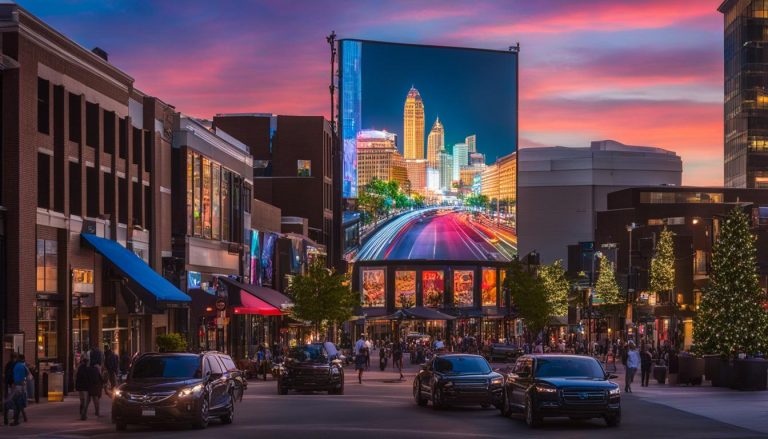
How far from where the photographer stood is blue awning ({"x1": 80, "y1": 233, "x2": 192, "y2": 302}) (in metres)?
47.7

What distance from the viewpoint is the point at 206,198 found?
65562 mm

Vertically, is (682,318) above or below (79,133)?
below

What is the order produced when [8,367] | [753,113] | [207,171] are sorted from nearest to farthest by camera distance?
1. [8,367]
2. [207,171]
3. [753,113]

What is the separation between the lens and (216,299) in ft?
191

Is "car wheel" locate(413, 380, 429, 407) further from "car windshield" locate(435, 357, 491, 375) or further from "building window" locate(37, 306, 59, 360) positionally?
"building window" locate(37, 306, 59, 360)

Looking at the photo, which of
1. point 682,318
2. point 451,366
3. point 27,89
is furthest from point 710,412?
point 682,318

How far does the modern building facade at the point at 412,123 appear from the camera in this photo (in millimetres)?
156087

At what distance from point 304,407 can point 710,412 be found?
37.9 feet

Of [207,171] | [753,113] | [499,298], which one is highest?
[753,113]

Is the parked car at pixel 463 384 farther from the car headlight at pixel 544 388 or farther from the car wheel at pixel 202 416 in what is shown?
the car wheel at pixel 202 416

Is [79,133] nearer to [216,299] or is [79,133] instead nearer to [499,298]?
[216,299]

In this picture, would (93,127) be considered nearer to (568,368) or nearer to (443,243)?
(568,368)

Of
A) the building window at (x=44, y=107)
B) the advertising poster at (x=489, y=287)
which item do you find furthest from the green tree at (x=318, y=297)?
the advertising poster at (x=489, y=287)

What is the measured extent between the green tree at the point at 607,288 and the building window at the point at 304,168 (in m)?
30.0
